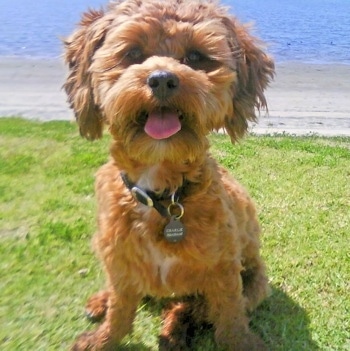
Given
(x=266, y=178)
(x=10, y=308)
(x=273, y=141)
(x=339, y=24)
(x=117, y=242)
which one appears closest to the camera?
(x=117, y=242)

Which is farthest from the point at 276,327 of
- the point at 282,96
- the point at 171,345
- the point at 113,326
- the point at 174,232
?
the point at 282,96

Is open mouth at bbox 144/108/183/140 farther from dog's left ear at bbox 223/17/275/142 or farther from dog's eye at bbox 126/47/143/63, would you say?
dog's left ear at bbox 223/17/275/142

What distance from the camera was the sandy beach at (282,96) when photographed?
32.9 ft

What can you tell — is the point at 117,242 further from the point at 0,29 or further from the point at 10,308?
the point at 0,29

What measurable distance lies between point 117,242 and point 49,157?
12.4ft

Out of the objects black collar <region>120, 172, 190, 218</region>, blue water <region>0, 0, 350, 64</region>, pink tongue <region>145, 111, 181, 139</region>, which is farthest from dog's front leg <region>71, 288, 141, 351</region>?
blue water <region>0, 0, 350, 64</region>

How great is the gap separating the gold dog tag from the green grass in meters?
0.91

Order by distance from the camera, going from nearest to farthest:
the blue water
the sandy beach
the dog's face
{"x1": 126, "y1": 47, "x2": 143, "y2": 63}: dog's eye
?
1. the dog's face
2. {"x1": 126, "y1": 47, "x2": 143, "y2": 63}: dog's eye
3. the sandy beach
4. the blue water

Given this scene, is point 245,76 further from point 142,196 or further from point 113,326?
point 113,326

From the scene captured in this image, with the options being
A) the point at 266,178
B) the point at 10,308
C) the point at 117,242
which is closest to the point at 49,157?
the point at 266,178

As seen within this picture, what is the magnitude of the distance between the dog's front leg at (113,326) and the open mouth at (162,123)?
3.65 feet


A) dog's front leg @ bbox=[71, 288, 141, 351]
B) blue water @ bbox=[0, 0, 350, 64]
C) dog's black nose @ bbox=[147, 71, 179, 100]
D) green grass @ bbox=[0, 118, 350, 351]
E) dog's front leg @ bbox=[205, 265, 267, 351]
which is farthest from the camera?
blue water @ bbox=[0, 0, 350, 64]

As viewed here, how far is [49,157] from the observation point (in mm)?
6758

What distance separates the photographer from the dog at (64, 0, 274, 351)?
9.46 feet
